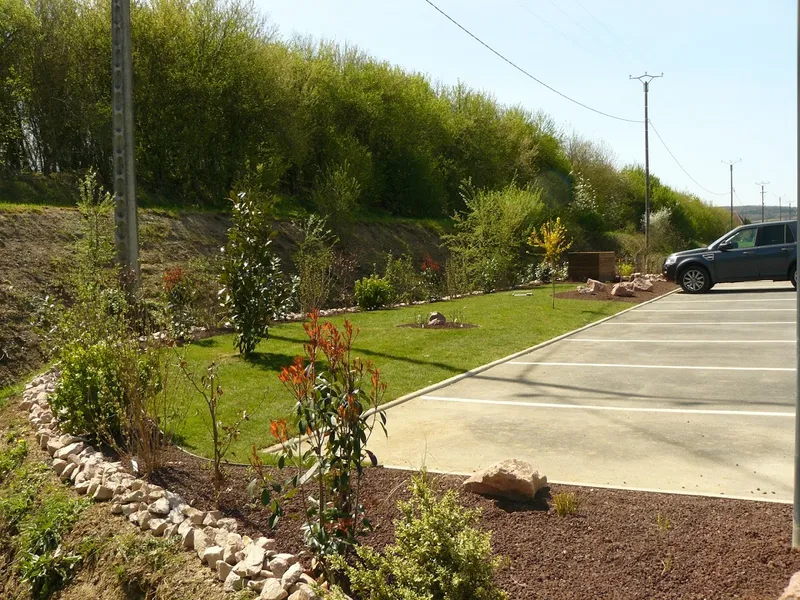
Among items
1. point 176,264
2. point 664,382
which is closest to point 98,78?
point 176,264

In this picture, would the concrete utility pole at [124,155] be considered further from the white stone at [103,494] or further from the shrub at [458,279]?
the shrub at [458,279]

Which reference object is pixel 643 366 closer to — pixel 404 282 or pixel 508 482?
pixel 508 482

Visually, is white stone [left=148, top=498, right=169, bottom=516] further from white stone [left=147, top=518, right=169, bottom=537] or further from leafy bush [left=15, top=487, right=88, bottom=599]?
leafy bush [left=15, top=487, right=88, bottom=599]

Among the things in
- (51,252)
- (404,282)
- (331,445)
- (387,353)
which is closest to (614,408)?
(387,353)

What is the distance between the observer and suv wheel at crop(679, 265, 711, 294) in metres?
21.5

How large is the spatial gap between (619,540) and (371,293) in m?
12.7

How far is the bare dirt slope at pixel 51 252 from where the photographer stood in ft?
31.4

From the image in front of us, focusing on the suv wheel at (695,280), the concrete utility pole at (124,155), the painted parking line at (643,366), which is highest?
the concrete utility pole at (124,155)

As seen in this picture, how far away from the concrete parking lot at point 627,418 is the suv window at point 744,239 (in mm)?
9431

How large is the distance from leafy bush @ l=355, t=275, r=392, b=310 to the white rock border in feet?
33.7

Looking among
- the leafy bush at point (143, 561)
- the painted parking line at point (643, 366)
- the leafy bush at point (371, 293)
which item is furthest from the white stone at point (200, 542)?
the leafy bush at point (371, 293)

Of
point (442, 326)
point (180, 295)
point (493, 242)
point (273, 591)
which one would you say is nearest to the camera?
point (273, 591)

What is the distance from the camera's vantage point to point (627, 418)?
6973 mm

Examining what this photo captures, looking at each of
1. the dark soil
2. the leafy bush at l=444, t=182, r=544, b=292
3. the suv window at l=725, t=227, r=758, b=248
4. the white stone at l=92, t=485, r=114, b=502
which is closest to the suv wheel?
the suv window at l=725, t=227, r=758, b=248
